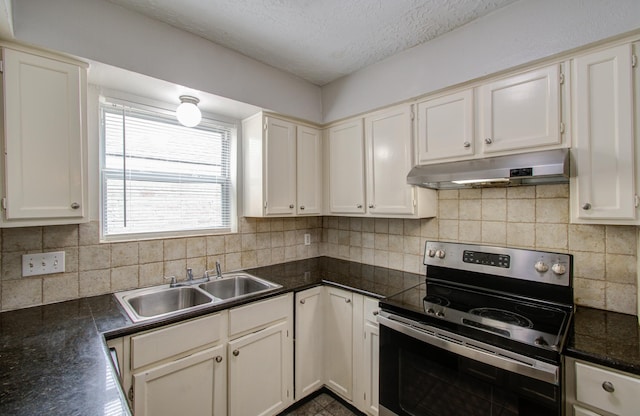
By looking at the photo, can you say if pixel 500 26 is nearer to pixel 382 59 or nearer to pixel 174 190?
pixel 382 59

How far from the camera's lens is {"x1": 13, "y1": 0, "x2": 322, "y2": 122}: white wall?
51.9 inches

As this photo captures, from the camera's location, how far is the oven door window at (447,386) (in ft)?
3.65

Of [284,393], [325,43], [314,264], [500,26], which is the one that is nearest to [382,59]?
[325,43]

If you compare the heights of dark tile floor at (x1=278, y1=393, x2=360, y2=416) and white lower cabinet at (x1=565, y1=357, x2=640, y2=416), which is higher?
white lower cabinet at (x1=565, y1=357, x2=640, y2=416)

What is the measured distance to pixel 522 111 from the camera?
149cm

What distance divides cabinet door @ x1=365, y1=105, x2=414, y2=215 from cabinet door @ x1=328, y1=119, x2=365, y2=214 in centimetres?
8

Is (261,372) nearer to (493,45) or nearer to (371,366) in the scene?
(371,366)

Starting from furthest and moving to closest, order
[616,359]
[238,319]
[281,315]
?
[281,315], [238,319], [616,359]

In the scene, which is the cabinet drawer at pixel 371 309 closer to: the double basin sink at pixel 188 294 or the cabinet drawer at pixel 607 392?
the double basin sink at pixel 188 294

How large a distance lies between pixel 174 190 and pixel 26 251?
32.8 inches

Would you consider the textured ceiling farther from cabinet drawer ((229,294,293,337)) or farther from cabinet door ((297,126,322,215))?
cabinet drawer ((229,294,293,337))

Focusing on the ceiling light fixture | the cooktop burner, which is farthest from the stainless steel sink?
the cooktop burner

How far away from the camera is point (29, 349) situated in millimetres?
1091

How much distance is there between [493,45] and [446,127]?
476 millimetres
